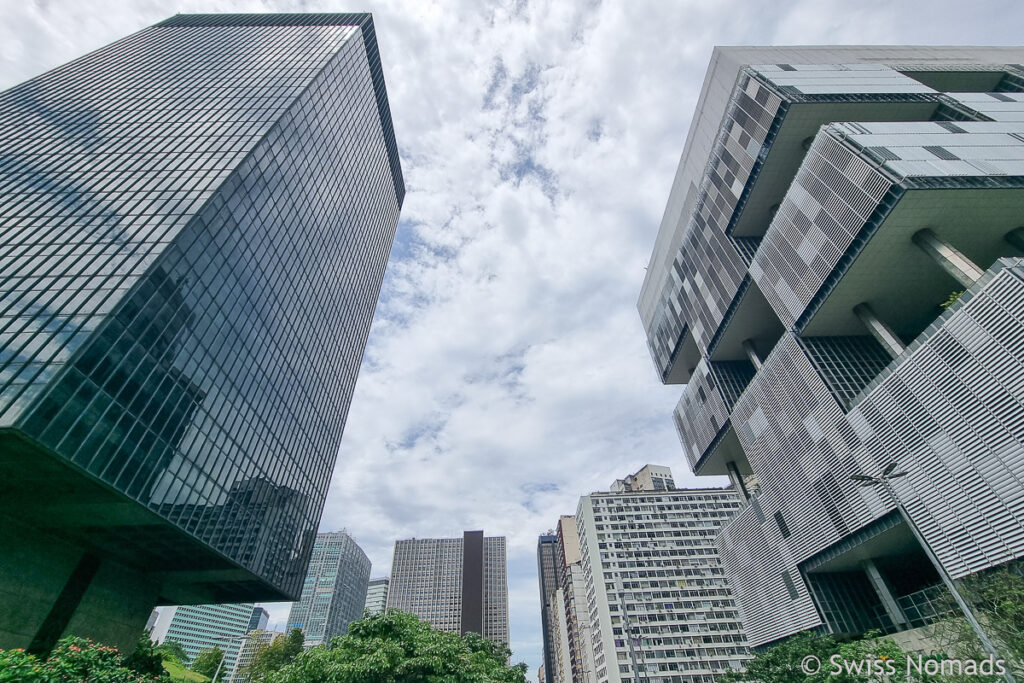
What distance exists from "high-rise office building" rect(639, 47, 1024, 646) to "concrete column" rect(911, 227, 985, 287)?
0.12 meters

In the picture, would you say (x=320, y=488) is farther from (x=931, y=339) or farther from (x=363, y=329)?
(x=931, y=339)

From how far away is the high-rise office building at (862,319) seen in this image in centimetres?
2327

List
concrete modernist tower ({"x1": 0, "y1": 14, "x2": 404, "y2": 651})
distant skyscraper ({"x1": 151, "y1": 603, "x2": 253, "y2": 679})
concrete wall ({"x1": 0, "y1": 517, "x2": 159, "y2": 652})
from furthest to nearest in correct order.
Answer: distant skyscraper ({"x1": 151, "y1": 603, "x2": 253, "y2": 679}) < concrete wall ({"x1": 0, "y1": 517, "x2": 159, "y2": 652}) < concrete modernist tower ({"x1": 0, "y1": 14, "x2": 404, "y2": 651})

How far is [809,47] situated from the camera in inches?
2029

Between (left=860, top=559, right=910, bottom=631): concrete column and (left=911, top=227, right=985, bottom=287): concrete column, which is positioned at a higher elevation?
(left=911, top=227, right=985, bottom=287): concrete column

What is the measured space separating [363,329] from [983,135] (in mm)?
73867

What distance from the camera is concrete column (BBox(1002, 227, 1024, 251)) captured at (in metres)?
28.0

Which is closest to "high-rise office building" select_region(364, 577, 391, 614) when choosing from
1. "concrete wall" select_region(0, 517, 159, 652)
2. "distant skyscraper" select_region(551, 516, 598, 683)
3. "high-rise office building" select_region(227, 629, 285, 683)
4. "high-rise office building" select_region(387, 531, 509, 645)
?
"high-rise office building" select_region(387, 531, 509, 645)

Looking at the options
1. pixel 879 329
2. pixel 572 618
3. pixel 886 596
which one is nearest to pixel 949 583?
pixel 879 329

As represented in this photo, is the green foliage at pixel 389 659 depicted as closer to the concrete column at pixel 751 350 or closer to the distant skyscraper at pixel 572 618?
the concrete column at pixel 751 350

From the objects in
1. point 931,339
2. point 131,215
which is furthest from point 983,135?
point 131,215

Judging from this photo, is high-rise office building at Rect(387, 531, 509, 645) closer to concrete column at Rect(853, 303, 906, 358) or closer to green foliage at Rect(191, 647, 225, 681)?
green foliage at Rect(191, 647, 225, 681)

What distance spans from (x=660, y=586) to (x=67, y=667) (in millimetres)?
94080

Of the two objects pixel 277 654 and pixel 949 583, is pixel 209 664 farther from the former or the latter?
pixel 949 583
